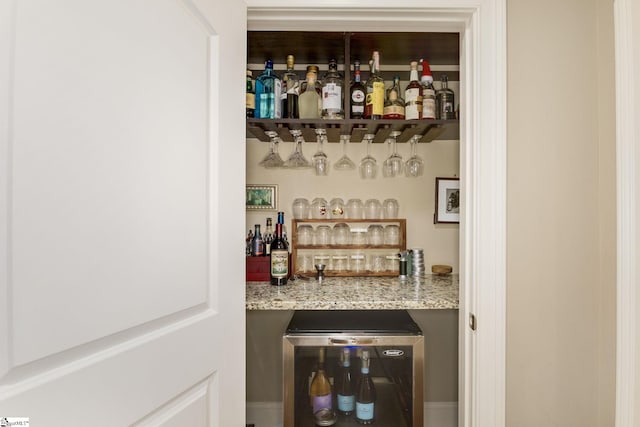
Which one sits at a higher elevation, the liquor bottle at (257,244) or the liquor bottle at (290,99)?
the liquor bottle at (290,99)

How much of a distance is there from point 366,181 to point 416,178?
292 mm

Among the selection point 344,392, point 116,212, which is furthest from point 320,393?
point 116,212

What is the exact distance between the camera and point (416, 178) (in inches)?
75.7

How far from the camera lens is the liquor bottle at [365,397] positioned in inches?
55.7

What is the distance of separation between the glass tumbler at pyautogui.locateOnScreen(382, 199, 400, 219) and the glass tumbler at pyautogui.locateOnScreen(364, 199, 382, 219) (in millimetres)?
29

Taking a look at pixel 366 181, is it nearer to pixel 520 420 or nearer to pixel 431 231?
pixel 431 231

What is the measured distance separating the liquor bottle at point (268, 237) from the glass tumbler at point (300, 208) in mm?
153

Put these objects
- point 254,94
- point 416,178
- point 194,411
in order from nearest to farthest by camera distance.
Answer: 1. point 194,411
2. point 254,94
3. point 416,178

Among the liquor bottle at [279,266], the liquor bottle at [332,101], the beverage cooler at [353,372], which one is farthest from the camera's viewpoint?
the liquor bottle at [279,266]

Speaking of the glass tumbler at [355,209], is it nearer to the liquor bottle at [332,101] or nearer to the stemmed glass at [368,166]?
the stemmed glass at [368,166]

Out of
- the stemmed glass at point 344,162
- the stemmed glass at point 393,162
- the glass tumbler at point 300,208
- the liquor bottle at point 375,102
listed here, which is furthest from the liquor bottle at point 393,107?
the glass tumbler at point 300,208

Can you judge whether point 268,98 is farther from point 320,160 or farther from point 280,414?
point 280,414

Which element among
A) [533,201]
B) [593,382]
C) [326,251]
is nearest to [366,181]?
[326,251]

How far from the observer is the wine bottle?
4.61 ft
